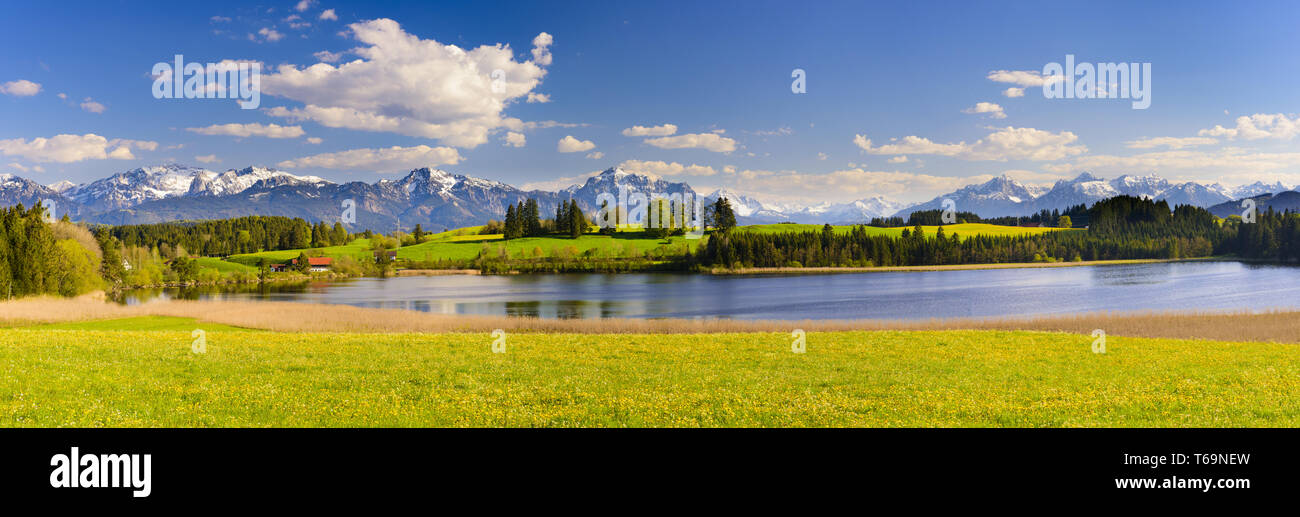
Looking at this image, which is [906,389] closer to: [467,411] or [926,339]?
[467,411]

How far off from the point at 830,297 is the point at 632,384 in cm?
7699

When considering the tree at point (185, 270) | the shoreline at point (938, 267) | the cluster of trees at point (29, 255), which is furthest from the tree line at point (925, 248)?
the cluster of trees at point (29, 255)

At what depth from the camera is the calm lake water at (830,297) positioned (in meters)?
72.7

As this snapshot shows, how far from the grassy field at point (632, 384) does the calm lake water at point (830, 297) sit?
39248 mm

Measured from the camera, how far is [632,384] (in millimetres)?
19672

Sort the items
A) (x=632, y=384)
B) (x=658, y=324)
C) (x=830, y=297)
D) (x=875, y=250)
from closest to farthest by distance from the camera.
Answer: (x=632, y=384) < (x=658, y=324) < (x=830, y=297) < (x=875, y=250)

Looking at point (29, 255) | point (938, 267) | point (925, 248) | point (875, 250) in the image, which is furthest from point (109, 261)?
point (925, 248)

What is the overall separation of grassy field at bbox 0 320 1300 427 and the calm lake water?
39.2 metres

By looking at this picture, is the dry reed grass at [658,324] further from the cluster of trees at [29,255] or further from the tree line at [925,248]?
the tree line at [925,248]

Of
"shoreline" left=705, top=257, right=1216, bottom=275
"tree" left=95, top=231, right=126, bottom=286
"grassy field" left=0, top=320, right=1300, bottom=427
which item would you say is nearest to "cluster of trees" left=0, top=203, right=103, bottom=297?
"tree" left=95, top=231, right=126, bottom=286

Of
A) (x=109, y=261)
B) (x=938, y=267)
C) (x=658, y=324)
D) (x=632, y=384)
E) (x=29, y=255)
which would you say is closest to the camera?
(x=632, y=384)

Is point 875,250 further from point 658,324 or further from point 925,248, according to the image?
point 658,324

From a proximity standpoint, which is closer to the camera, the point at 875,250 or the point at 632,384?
the point at 632,384
